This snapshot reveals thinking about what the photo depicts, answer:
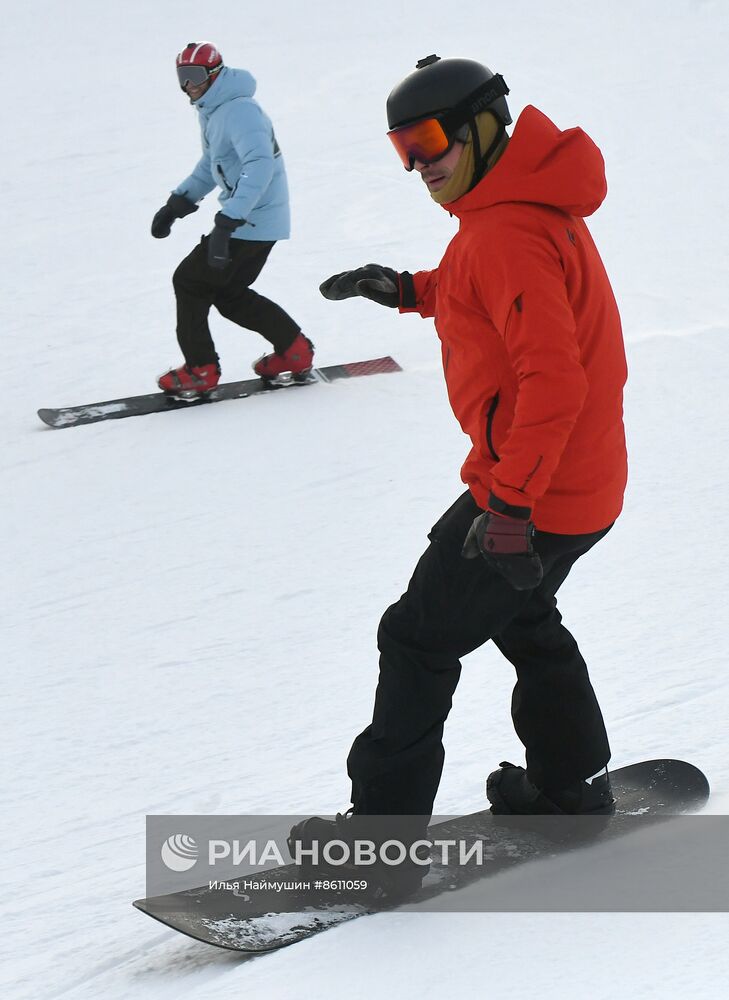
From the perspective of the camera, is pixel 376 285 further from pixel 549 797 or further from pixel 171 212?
pixel 171 212

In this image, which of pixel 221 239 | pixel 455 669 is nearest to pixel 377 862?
pixel 455 669

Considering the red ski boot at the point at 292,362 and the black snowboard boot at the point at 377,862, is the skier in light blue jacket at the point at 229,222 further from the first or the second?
the black snowboard boot at the point at 377,862

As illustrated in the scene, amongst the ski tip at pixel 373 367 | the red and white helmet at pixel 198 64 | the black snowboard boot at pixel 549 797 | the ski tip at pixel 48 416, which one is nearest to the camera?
the black snowboard boot at pixel 549 797

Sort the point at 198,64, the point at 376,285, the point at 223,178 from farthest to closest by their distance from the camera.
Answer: the point at 223,178, the point at 198,64, the point at 376,285

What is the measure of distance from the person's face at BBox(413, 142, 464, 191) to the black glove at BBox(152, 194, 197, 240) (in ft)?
13.3

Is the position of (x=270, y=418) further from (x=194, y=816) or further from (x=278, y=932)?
(x=278, y=932)

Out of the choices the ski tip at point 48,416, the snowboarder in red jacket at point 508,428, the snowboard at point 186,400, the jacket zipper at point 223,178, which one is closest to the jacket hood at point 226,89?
the jacket zipper at point 223,178

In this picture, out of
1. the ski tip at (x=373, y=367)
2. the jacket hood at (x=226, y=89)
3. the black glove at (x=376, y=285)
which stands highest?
the jacket hood at (x=226, y=89)

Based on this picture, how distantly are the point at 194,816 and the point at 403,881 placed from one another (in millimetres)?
734

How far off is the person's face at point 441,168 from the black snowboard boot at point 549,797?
1287 mm

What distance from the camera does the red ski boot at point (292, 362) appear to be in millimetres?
6332

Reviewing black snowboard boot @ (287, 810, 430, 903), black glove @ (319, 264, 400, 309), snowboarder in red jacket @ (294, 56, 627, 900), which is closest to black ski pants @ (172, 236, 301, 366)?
black glove @ (319, 264, 400, 309)

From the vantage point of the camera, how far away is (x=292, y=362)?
6.35 m

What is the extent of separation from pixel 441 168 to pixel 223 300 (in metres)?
3.88
